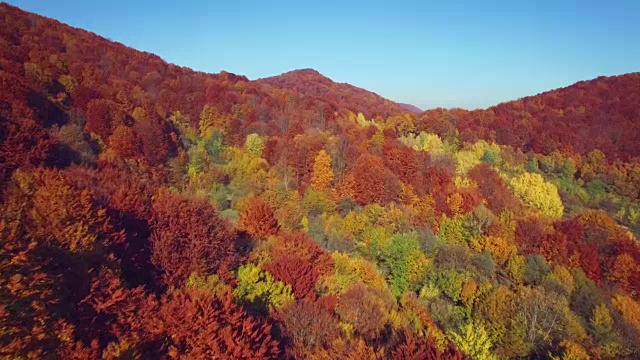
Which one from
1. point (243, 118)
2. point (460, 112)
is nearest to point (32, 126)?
point (243, 118)

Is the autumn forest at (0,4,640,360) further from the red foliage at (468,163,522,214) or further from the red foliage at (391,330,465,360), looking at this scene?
the red foliage at (468,163,522,214)

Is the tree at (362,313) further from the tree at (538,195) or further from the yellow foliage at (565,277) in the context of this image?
the tree at (538,195)

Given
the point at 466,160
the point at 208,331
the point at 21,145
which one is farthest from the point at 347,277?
the point at 466,160

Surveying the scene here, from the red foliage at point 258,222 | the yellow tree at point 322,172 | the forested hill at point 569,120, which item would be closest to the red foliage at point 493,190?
the yellow tree at point 322,172

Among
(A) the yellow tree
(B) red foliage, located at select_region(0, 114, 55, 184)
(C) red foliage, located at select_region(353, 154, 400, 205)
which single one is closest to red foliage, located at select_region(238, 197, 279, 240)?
(B) red foliage, located at select_region(0, 114, 55, 184)

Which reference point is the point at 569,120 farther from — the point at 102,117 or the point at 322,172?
the point at 102,117
